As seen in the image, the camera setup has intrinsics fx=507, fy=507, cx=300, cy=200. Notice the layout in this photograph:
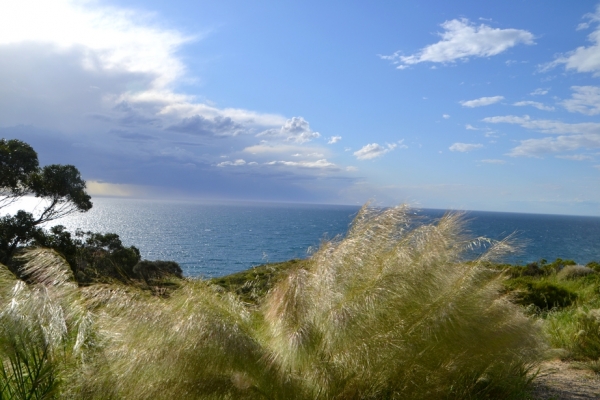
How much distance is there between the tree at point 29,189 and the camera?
56.9 feet

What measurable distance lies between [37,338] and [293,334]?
1806mm

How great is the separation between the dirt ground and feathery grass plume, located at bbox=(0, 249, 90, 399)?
4.26m

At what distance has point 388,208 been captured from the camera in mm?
4875

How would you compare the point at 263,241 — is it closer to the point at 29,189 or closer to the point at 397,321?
the point at 29,189

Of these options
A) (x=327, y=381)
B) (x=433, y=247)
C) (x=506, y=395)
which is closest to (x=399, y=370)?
(x=327, y=381)

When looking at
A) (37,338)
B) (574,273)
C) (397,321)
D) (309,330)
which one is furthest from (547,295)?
(37,338)

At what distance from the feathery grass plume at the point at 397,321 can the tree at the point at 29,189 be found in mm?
15795

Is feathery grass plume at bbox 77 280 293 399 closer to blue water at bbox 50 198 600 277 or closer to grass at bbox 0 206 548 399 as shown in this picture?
grass at bbox 0 206 548 399

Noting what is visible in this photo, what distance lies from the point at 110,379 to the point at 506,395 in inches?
135

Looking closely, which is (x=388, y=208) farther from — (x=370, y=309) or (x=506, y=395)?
(x=506, y=395)

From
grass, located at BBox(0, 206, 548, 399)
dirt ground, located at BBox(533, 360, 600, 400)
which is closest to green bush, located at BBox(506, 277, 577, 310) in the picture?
dirt ground, located at BBox(533, 360, 600, 400)

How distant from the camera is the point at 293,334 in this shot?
142 inches

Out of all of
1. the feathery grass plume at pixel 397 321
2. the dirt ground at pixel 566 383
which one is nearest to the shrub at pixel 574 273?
the dirt ground at pixel 566 383

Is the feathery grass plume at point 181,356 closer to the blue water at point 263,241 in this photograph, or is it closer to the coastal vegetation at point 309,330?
the coastal vegetation at point 309,330
